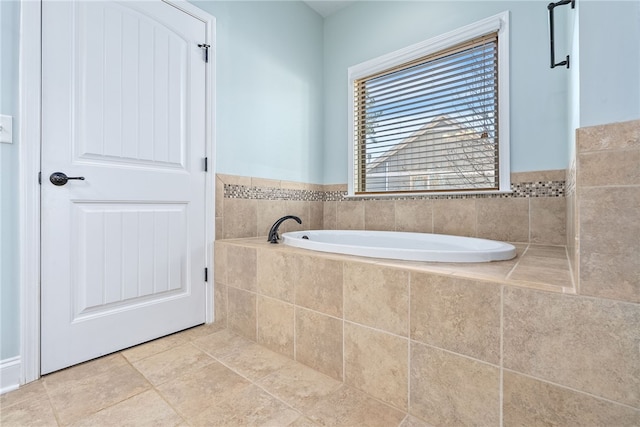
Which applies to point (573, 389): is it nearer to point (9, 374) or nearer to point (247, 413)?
point (247, 413)

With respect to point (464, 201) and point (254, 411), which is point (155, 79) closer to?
point (254, 411)

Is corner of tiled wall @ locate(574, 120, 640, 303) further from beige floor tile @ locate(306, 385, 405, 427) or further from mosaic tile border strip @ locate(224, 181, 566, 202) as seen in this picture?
mosaic tile border strip @ locate(224, 181, 566, 202)

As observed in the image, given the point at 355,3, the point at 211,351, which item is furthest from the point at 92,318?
the point at 355,3

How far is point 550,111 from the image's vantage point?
1734mm

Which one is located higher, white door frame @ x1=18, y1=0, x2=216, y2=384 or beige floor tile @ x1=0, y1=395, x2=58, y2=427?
white door frame @ x1=18, y1=0, x2=216, y2=384

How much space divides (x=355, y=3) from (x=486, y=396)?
2.97m

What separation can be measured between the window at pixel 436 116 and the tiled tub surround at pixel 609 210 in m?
1.20

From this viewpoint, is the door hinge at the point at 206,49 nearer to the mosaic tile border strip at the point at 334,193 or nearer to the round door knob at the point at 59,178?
the mosaic tile border strip at the point at 334,193

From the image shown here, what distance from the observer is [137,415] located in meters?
1.06

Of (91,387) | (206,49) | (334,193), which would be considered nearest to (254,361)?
(91,387)

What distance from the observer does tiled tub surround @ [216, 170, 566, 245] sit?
1.76 m

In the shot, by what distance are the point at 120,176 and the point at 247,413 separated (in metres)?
1.31

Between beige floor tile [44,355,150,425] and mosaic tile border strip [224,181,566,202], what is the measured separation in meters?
1.13

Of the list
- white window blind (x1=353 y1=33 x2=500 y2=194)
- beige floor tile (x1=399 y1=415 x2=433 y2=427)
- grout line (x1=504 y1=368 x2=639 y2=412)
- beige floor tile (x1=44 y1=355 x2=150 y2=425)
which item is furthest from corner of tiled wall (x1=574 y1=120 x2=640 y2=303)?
beige floor tile (x1=44 y1=355 x2=150 y2=425)
